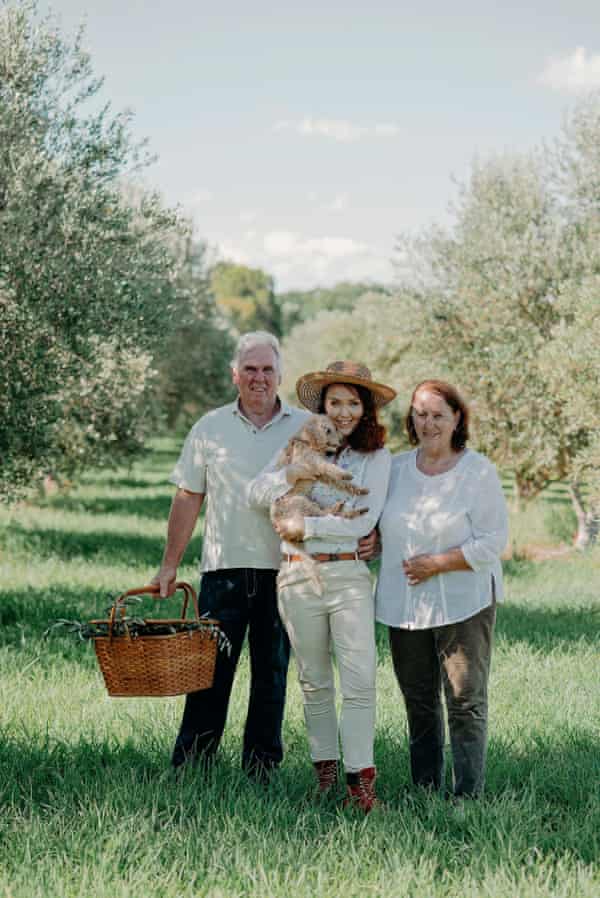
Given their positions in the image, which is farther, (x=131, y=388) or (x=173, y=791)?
(x=131, y=388)

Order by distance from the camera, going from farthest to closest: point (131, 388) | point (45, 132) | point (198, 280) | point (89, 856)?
point (198, 280) → point (131, 388) → point (45, 132) → point (89, 856)

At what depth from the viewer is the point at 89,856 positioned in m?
4.24

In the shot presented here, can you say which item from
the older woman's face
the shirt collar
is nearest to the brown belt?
the older woman's face

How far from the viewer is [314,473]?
15.6ft

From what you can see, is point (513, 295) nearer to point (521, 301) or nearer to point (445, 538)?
point (521, 301)

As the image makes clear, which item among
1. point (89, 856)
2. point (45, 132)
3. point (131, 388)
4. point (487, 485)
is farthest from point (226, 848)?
point (131, 388)

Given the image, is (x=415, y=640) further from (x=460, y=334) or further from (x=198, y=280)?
(x=198, y=280)

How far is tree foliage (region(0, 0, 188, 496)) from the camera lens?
10781 mm

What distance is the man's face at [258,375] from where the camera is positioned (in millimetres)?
5199

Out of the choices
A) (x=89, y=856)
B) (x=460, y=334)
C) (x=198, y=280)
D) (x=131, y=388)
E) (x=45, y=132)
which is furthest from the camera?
(x=198, y=280)

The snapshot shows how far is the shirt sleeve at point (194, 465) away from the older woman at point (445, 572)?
3.44 feet

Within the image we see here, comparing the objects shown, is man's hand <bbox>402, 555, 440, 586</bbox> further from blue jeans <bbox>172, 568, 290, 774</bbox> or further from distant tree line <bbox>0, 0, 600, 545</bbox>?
distant tree line <bbox>0, 0, 600, 545</bbox>

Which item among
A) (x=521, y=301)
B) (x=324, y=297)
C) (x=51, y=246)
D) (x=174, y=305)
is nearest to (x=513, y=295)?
(x=521, y=301)

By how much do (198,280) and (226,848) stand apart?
2941cm
